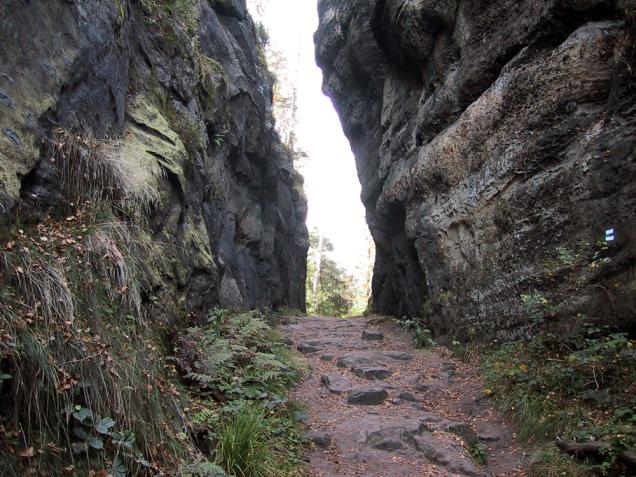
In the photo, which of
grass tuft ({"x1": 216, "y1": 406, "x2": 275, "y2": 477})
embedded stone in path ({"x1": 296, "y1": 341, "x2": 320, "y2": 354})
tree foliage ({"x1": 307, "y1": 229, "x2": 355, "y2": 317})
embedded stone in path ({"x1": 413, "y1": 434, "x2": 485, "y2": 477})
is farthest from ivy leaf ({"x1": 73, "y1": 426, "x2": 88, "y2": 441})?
tree foliage ({"x1": 307, "y1": 229, "x2": 355, "y2": 317})

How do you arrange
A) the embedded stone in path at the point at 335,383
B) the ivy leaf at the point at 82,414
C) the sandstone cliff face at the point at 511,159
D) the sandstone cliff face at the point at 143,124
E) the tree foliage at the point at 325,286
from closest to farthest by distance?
1. the ivy leaf at the point at 82,414
2. the sandstone cliff face at the point at 143,124
3. the sandstone cliff face at the point at 511,159
4. the embedded stone in path at the point at 335,383
5. the tree foliage at the point at 325,286

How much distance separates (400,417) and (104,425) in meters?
4.70

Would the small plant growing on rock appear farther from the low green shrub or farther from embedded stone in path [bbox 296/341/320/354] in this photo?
embedded stone in path [bbox 296/341/320/354]

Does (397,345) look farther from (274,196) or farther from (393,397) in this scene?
(274,196)

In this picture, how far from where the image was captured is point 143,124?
792 cm

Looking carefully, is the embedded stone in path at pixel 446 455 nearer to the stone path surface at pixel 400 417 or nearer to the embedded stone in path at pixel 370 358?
the stone path surface at pixel 400 417

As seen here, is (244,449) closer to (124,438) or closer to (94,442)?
(124,438)

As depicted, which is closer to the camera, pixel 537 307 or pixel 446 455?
pixel 446 455

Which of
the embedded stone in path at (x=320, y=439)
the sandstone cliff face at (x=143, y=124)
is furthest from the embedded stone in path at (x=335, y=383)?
the sandstone cliff face at (x=143, y=124)

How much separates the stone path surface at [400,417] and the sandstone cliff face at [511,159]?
1529 mm

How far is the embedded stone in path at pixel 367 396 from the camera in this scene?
7789mm

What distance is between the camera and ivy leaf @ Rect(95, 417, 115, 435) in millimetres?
3393

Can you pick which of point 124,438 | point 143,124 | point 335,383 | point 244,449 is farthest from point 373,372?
point 124,438

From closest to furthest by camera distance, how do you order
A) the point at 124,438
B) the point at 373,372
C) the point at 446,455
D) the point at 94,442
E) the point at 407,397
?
the point at 94,442 → the point at 124,438 → the point at 446,455 → the point at 407,397 → the point at 373,372
